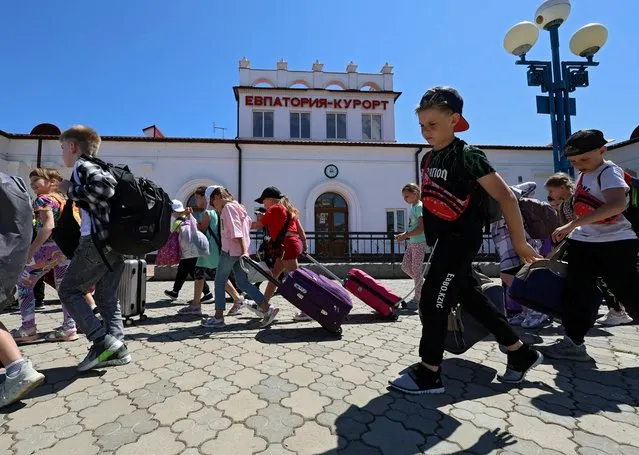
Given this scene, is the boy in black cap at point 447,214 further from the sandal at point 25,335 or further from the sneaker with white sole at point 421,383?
the sandal at point 25,335

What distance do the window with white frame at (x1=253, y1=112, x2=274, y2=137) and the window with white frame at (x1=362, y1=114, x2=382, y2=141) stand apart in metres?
6.03

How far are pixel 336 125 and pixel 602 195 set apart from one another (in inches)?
875

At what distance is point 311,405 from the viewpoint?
225cm

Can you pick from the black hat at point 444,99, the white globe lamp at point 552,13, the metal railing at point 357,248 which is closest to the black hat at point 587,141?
the black hat at point 444,99

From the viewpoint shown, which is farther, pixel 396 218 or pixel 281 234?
pixel 396 218

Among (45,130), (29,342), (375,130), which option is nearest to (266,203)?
(29,342)

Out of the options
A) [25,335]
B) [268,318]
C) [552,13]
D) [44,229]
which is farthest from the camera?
[552,13]

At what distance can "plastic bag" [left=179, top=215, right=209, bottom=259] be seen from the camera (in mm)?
5391

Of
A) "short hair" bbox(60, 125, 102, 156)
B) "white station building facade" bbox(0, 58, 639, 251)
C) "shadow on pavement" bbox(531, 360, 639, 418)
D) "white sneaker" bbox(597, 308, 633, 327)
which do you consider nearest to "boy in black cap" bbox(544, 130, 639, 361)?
"shadow on pavement" bbox(531, 360, 639, 418)

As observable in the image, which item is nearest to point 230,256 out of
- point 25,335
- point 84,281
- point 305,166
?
point 84,281

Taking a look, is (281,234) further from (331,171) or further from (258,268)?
(331,171)

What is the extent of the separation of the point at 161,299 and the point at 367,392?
561 cm

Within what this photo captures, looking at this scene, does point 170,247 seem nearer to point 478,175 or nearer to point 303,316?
point 303,316

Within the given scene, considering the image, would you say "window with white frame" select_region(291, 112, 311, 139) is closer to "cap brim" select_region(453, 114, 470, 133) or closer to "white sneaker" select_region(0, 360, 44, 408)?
"cap brim" select_region(453, 114, 470, 133)
